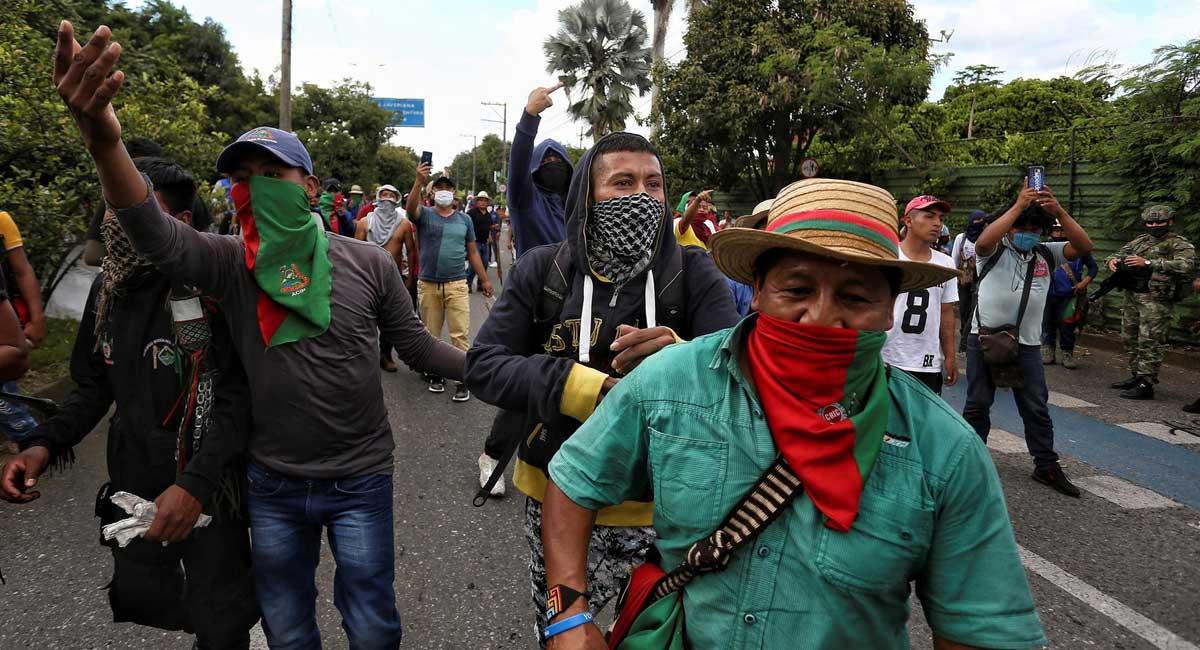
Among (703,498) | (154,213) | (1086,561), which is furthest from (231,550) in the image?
(1086,561)

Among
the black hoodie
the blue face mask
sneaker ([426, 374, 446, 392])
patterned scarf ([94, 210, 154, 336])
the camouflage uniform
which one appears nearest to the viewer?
the black hoodie

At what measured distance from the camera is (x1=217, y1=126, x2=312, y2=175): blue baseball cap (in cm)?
205

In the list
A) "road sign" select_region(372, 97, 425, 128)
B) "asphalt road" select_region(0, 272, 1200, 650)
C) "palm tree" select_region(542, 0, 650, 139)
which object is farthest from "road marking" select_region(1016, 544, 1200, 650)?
"road sign" select_region(372, 97, 425, 128)

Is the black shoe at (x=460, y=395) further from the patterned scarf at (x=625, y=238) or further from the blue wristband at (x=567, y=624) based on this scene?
the blue wristband at (x=567, y=624)

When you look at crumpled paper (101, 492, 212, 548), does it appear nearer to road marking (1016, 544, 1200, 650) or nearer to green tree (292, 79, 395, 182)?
road marking (1016, 544, 1200, 650)

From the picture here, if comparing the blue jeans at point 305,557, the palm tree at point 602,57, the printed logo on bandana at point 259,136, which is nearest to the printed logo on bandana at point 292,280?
the printed logo on bandana at point 259,136

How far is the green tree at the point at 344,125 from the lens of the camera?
32338 millimetres

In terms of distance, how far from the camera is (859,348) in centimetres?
124

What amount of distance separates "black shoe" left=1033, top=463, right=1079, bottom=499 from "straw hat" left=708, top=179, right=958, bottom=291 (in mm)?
4221

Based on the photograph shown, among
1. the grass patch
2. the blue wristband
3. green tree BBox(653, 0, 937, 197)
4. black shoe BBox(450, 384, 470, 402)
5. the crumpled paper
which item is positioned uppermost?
green tree BBox(653, 0, 937, 197)

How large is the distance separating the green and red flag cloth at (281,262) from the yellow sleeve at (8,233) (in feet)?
8.28

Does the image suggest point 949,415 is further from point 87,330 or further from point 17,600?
point 17,600

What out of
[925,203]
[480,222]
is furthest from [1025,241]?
[480,222]

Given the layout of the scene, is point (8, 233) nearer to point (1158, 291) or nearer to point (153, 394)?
point (153, 394)
